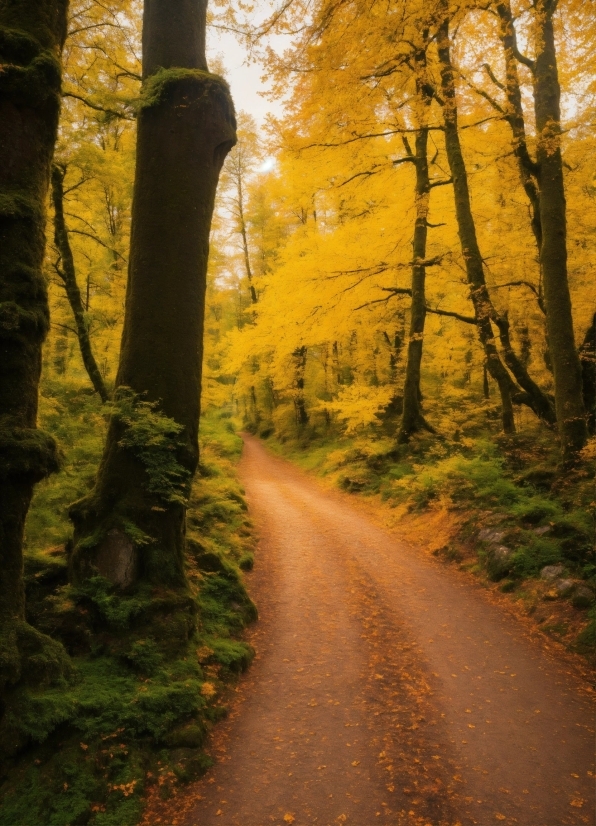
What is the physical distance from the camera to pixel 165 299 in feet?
18.4

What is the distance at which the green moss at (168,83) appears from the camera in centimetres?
549

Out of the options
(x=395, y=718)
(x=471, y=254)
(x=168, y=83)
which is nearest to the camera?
(x=395, y=718)

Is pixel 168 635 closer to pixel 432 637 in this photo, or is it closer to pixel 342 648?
pixel 342 648

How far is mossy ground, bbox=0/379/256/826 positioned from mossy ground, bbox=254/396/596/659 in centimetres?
387

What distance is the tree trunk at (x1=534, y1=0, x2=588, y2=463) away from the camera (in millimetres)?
8070

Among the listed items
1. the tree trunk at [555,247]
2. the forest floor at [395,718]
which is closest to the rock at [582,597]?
the forest floor at [395,718]

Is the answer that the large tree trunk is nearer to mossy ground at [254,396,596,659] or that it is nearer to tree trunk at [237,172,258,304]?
mossy ground at [254,396,596,659]

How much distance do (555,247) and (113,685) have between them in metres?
9.35

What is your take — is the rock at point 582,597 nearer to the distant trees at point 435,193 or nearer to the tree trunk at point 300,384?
the distant trees at point 435,193

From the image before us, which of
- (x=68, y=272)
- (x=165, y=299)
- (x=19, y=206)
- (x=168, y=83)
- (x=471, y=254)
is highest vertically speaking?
(x=471, y=254)

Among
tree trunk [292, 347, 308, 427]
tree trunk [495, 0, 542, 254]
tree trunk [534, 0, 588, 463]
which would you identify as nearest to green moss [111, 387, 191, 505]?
tree trunk [534, 0, 588, 463]

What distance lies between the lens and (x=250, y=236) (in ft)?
83.5

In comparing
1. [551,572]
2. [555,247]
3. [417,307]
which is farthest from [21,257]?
[417,307]

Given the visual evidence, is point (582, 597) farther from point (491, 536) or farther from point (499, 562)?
point (491, 536)
